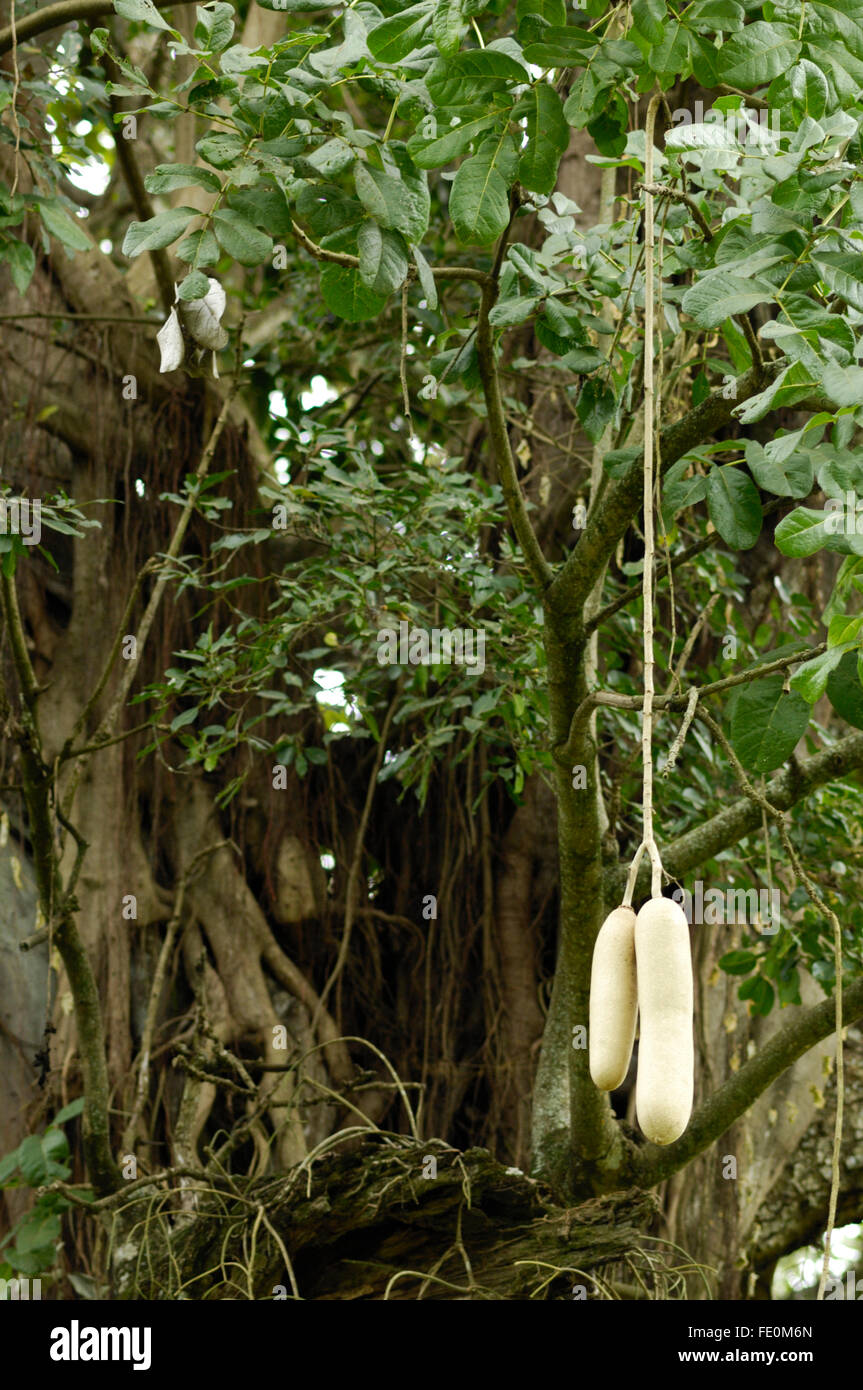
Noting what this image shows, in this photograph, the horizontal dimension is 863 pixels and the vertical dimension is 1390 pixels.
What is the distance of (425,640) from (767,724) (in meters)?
1.15

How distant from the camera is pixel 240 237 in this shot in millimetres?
1213

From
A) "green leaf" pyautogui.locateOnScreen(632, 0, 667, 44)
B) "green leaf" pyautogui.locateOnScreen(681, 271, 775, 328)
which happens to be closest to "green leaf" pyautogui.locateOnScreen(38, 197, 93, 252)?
"green leaf" pyautogui.locateOnScreen(632, 0, 667, 44)

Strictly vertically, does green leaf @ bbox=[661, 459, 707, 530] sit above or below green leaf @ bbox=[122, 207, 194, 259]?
below

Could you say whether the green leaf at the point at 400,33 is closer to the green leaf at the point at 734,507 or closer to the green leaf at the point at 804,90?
the green leaf at the point at 804,90

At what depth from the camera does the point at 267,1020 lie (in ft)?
9.82

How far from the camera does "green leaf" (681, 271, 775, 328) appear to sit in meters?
1.04

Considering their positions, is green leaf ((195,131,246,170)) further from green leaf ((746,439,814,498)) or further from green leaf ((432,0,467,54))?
green leaf ((746,439,814,498))

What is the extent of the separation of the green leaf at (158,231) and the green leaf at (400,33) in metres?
0.23

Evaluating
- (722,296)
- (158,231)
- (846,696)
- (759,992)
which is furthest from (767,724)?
(759,992)

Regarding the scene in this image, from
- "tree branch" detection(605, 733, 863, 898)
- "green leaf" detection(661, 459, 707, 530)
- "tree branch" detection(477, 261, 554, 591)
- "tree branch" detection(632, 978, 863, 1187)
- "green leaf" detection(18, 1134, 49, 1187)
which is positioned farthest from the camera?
"green leaf" detection(18, 1134, 49, 1187)

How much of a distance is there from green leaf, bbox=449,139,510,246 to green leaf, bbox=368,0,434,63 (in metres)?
0.11

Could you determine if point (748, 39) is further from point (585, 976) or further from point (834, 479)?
point (585, 976)

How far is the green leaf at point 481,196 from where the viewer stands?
1.17 m

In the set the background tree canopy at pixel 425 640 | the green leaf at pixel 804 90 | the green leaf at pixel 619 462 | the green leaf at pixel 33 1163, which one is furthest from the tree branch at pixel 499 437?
the green leaf at pixel 33 1163
